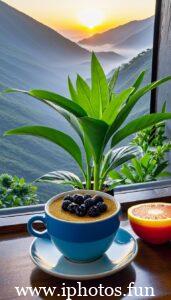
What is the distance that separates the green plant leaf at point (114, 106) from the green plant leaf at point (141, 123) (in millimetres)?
42

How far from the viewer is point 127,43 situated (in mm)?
1278

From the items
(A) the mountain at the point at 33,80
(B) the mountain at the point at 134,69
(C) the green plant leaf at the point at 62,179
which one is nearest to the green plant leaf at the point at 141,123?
(C) the green plant leaf at the point at 62,179

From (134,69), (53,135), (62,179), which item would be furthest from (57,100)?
(134,69)

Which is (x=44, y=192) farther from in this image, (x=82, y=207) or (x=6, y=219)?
(x=82, y=207)

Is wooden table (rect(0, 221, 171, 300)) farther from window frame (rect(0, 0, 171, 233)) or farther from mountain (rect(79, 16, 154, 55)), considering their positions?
mountain (rect(79, 16, 154, 55))

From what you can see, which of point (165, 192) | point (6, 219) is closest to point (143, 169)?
point (165, 192)

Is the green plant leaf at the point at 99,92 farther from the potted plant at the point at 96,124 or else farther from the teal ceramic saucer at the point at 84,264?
the teal ceramic saucer at the point at 84,264

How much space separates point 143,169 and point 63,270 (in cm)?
53

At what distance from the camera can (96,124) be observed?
2.16ft

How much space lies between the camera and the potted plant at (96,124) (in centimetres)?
71

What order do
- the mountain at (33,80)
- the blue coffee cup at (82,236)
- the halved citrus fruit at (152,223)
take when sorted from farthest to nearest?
the mountain at (33,80) < the halved citrus fruit at (152,223) < the blue coffee cup at (82,236)

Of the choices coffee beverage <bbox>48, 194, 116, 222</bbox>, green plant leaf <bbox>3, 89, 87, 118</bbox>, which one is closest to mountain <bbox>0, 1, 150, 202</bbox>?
green plant leaf <bbox>3, 89, 87, 118</bbox>

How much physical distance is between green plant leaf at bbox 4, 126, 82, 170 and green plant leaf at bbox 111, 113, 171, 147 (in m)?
0.09

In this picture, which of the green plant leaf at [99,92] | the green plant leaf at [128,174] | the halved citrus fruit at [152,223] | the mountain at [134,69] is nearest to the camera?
the halved citrus fruit at [152,223]
